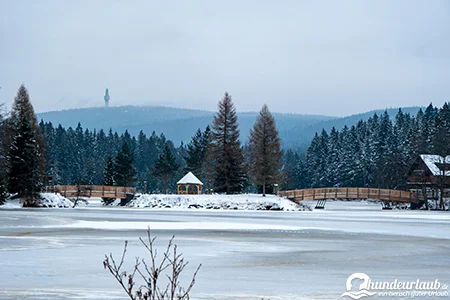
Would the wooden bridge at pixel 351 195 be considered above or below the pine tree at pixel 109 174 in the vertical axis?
below

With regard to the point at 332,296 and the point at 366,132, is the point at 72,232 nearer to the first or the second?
the point at 332,296

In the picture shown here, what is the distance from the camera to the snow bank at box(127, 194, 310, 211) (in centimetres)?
6506

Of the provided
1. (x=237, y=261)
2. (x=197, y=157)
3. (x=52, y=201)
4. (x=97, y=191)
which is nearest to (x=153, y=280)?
(x=237, y=261)

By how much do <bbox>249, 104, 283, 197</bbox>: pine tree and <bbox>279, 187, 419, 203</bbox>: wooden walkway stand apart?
2261 mm

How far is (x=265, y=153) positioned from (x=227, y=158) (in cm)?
403

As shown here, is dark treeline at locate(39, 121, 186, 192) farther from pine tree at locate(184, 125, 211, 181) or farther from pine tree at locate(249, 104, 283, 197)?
pine tree at locate(249, 104, 283, 197)

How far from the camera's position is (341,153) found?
401ft

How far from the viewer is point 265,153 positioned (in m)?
72.1

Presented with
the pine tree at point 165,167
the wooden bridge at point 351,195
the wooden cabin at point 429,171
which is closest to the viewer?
the wooden bridge at point 351,195

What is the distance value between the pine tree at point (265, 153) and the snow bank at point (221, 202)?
4.05 meters

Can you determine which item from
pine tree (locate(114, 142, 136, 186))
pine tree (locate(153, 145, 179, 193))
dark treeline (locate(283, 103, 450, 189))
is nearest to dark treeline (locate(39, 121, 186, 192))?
pine tree (locate(153, 145, 179, 193))

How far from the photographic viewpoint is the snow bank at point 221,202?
213 ft

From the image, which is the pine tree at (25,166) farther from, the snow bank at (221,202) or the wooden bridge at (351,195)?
the wooden bridge at (351,195)

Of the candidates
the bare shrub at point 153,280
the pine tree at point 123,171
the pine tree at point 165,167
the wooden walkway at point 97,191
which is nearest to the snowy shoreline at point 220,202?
the wooden walkway at point 97,191
